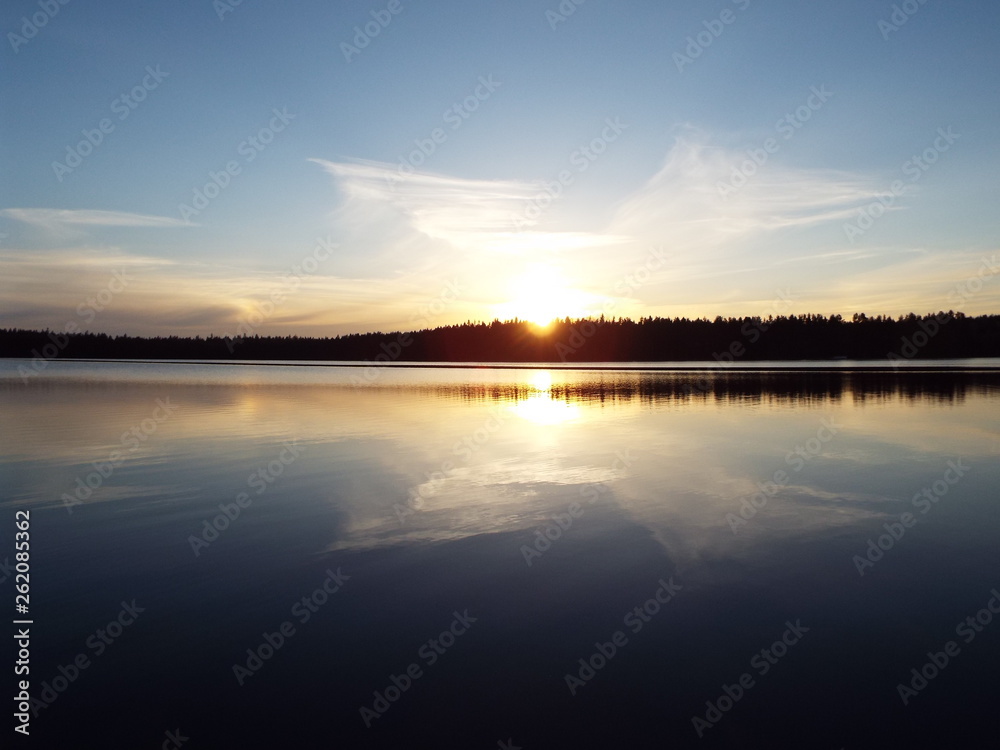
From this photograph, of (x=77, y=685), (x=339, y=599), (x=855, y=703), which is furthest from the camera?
(x=339, y=599)

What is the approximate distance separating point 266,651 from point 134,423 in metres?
21.4

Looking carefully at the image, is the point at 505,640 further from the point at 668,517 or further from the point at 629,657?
the point at 668,517

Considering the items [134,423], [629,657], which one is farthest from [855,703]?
Answer: [134,423]

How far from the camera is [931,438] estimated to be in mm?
20016

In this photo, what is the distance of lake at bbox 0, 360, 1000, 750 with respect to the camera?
17.4 ft

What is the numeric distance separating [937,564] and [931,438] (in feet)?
44.8

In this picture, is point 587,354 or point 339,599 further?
point 587,354

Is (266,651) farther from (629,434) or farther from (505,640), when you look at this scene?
(629,434)

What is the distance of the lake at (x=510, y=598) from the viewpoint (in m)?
5.29

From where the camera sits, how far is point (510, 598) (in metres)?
7.66

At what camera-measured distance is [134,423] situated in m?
24.0

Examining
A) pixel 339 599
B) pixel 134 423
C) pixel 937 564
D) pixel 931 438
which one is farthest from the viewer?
pixel 134 423

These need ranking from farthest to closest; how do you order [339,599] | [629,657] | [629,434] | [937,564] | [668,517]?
[629,434] → [668,517] → [937,564] → [339,599] → [629,657]

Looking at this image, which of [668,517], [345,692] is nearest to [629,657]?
[345,692]
